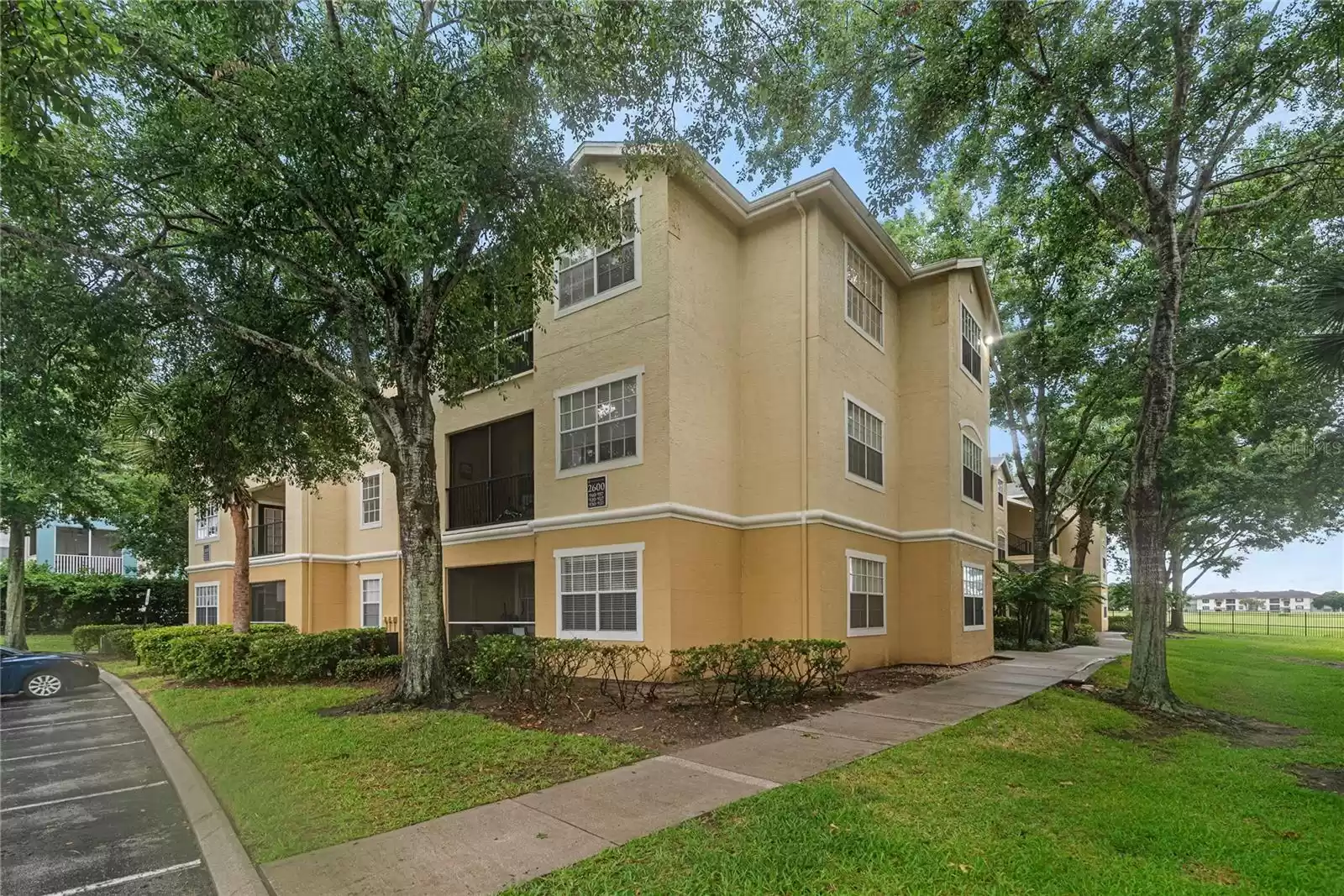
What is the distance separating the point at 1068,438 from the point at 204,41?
24.5m

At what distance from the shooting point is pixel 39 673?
1427 cm

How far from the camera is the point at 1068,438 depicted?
23.8m

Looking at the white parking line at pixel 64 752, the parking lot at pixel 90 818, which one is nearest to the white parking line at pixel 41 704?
the parking lot at pixel 90 818

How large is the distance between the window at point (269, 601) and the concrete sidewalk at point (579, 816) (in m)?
19.6

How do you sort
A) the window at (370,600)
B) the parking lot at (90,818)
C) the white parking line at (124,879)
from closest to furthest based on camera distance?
the white parking line at (124,879) < the parking lot at (90,818) < the window at (370,600)

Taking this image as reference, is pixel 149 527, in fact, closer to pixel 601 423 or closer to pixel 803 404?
pixel 601 423

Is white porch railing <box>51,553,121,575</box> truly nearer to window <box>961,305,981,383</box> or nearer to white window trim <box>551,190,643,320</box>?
white window trim <box>551,190,643,320</box>

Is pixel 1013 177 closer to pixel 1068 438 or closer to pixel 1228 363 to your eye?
pixel 1228 363

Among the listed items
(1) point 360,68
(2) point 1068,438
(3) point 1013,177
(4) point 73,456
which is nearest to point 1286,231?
(3) point 1013,177

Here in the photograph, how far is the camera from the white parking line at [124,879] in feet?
16.1

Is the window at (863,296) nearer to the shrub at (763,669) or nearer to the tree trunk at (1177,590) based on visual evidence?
the shrub at (763,669)

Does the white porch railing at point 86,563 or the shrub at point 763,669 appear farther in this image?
the white porch railing at point 86,563

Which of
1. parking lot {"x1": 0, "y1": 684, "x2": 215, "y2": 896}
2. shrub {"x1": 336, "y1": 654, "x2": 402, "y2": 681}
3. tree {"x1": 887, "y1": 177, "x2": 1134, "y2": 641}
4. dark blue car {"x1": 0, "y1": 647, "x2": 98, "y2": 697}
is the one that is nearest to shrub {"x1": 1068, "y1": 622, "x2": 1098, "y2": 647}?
tree {"x1": 887, "y1": 177, "x2": 1134, "y2": 641}

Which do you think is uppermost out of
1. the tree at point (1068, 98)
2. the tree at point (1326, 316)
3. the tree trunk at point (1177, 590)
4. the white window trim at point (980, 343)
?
the tree at point (1068, 98)
